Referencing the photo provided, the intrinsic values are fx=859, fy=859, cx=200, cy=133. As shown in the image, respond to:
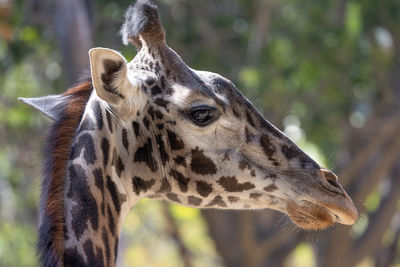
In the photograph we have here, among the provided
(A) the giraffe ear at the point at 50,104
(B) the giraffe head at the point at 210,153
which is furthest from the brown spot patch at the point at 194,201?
(A) the giraffe ear at the point at 50,104

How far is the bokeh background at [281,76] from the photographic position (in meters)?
13.1

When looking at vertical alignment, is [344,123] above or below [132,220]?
above

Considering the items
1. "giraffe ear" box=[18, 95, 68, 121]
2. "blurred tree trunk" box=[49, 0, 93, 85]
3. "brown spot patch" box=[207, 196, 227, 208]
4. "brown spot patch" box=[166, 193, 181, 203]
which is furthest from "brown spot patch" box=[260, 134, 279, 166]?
"blurred tree trunk" box=[49, 0, 93, 85]

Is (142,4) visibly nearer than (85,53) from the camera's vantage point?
Yes

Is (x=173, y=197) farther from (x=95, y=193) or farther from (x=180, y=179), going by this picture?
(x=95, y=193)

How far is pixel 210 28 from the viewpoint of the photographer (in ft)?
47.7

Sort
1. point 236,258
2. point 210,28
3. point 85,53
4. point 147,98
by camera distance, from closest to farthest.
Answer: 1. point 147,98
2. point 85,53
3. point 210,28
4. point 236,258

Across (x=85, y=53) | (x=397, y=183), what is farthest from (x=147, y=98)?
(x=397, y=183)

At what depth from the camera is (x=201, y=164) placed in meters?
4.64

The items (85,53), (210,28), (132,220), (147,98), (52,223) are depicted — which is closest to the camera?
(52,223)

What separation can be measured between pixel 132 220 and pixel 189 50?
13.1 metres

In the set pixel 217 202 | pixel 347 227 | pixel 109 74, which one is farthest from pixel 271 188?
pixel 347 227

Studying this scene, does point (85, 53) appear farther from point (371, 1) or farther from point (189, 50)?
point (371, 1)

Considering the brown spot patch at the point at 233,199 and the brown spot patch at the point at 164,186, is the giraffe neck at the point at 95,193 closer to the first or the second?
the brown spot patch at the point at 164,186
